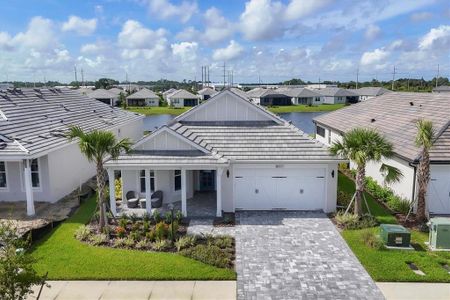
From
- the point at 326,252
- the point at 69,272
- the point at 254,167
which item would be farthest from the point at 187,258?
the point at 254,167

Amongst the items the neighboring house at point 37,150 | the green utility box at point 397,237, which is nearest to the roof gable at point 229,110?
the neighboring house at point 37,150

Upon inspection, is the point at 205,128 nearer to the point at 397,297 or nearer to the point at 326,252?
the point at 326,252

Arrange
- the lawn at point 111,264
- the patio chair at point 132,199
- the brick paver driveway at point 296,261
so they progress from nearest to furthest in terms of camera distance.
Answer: the brick paver driveway at point 296,261 → the lawn at point 111,264 → the patio chair at point 132,199

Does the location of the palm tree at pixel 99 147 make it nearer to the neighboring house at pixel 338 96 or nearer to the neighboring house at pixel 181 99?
the neighboring house at pixel 181 99

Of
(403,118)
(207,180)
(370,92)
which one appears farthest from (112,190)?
(370,92)

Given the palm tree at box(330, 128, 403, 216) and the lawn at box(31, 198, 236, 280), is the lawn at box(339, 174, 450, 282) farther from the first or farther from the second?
the lawn at box(31, 198, 236, 280)

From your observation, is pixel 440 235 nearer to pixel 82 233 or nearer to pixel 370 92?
pixel 82 233
